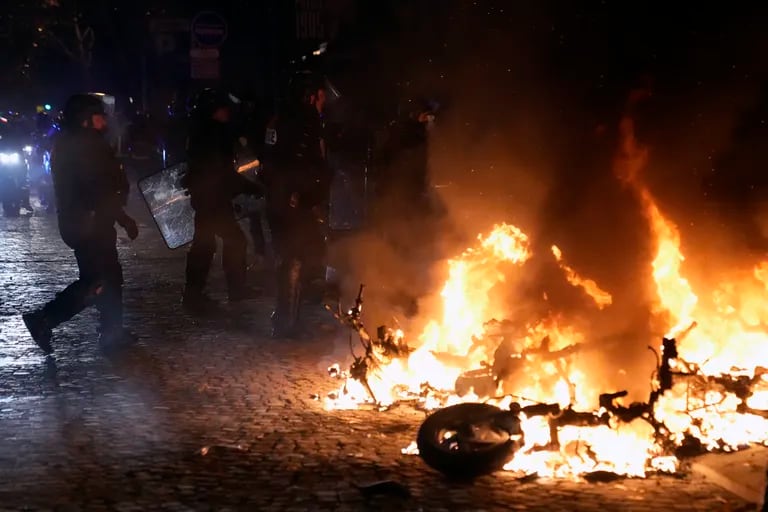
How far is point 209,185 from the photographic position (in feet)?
33.5

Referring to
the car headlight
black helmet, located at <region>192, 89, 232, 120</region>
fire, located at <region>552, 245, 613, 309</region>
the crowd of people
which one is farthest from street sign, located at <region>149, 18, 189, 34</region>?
fire, located at <region>552, 245, 613, 309</region>

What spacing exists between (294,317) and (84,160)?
2.29 m

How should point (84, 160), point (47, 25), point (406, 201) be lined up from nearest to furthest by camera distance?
point (84, 160) → point (406, 201) → point (47, 25)

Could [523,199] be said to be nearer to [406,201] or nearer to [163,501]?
A: [406,201]

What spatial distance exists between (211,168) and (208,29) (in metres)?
7.60

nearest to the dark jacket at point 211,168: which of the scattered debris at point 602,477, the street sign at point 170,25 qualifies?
the scattered debris at point 602,477

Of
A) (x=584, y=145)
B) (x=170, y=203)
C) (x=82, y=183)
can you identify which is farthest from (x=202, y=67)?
(x=584, y=145)

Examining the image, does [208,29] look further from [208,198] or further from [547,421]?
[547,421]

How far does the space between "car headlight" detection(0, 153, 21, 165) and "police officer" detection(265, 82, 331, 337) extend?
1420 centimetres

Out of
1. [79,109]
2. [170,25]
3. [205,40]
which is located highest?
[170,25]

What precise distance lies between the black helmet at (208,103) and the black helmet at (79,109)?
159 cm

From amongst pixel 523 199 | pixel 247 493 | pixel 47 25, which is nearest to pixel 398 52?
pixel 523 199

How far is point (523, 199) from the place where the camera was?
10.0 meters

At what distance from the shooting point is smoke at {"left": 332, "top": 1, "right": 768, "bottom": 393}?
7.72 metres
